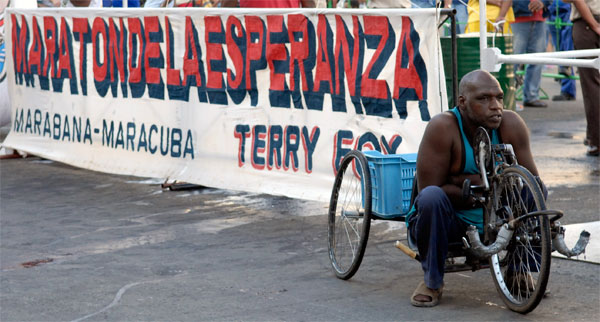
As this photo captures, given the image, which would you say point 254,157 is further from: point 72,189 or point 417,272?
point 417,272

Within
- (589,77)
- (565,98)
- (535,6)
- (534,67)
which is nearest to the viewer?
(589,77)

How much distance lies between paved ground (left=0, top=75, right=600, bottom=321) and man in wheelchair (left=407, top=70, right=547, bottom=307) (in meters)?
0.29

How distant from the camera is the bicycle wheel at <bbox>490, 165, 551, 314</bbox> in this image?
16.0 ft

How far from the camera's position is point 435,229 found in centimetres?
526

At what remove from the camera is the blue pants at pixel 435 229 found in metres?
5.26

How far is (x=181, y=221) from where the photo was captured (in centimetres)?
796

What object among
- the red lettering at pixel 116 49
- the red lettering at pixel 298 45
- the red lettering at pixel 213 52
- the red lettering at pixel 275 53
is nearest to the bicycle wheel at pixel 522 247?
the red lettering at pixel 298 45

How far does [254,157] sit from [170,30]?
1.65 metres

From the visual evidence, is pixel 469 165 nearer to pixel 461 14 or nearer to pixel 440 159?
pixel 440 159

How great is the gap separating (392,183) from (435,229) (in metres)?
0.69

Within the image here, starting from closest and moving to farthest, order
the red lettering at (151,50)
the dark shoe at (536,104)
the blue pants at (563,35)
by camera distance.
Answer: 1. the red lettering at (151,50)
2. the dark shoe at (536,104)
3. the blue pants at (563,35)

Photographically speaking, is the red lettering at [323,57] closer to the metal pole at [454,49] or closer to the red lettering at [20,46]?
the metal pole at [454,49]

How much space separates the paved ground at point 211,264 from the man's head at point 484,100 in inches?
39.0

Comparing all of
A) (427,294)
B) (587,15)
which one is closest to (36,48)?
(587,15)
